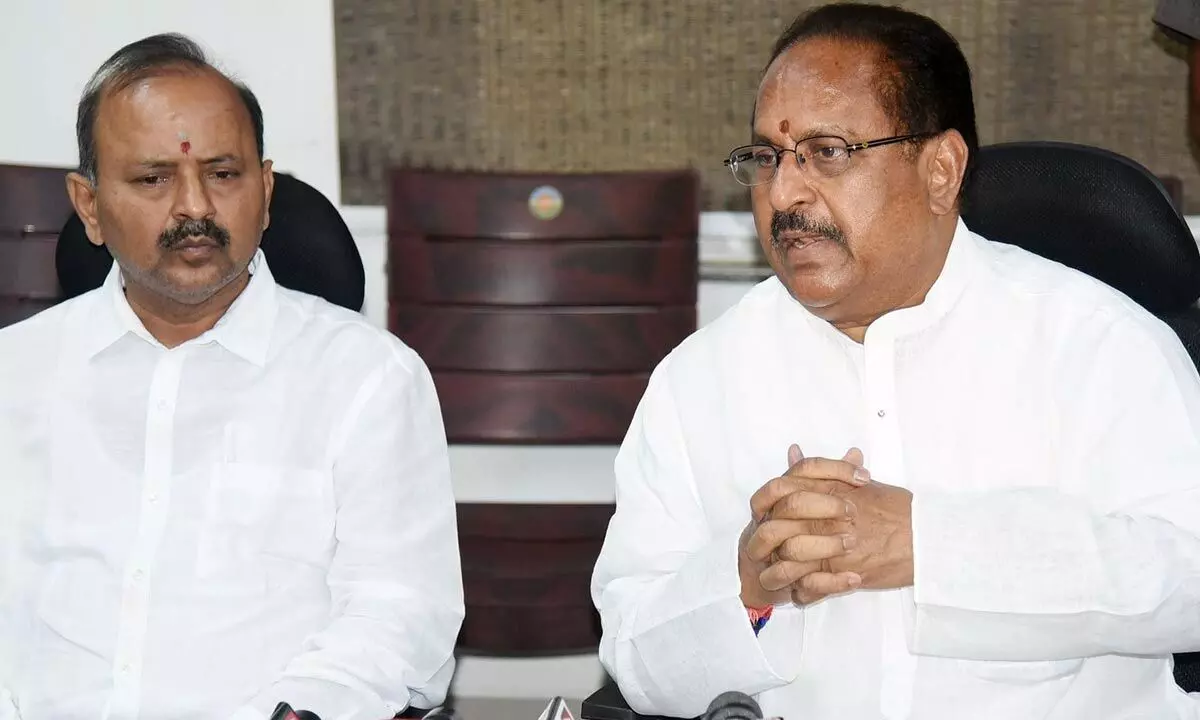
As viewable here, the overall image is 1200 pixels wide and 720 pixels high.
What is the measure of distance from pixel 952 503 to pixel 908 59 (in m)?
0.54

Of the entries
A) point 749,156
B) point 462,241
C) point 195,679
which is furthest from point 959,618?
point 462,241

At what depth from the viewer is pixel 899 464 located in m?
1.73

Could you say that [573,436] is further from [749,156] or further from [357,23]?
[749,156]

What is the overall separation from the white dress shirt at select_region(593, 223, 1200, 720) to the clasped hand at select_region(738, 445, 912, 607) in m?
0.03

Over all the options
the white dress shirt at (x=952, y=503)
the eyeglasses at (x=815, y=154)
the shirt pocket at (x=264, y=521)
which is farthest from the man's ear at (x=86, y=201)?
the eyeglasses at (x=815, y=154)

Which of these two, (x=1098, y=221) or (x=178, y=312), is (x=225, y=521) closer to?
(x=178, y=312)

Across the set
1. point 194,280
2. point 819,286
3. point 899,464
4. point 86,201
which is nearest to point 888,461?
point 899,464

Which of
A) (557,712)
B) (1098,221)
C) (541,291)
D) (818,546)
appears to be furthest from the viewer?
(541,291)

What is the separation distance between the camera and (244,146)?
6.45 ft

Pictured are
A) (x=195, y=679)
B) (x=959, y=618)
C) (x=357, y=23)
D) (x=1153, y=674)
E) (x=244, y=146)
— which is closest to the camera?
(x=959, y=618)

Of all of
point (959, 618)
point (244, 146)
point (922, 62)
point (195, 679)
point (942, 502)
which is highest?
point (922, 62)

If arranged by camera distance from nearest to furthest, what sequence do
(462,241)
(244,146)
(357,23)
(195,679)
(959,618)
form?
(959,618) < (195,679) < (244,146) < (462,241) < (357,23)

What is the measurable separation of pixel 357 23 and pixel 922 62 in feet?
5.89

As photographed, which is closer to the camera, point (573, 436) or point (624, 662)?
point (624, 662)
